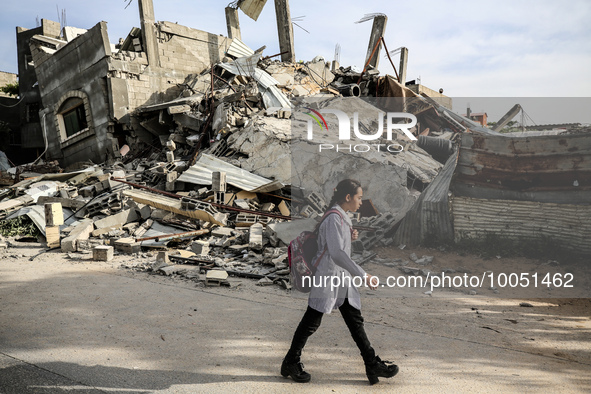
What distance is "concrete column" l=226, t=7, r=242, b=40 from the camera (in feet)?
64.4

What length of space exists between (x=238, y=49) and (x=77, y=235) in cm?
1335

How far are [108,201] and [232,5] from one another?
554 inches

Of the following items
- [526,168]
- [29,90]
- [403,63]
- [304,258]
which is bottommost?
[304,258]

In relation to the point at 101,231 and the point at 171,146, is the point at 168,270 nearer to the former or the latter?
the point at 101,231

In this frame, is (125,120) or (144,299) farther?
(125,120)

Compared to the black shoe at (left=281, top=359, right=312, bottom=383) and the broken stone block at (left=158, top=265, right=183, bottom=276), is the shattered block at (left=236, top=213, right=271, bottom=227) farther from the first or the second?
the black shoe at (left=281, top=359, right=312, bottom=383)

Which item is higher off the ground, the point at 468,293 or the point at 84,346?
the point at 84,346

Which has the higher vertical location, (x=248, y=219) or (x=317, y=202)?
(x=317, y=202)

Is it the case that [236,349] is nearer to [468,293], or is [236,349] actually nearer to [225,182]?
[468,293]

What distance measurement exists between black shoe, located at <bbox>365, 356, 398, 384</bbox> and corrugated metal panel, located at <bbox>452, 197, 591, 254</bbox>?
4953 millimetres

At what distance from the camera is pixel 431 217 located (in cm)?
761

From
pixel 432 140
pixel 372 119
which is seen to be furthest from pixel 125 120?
pixel 432 140

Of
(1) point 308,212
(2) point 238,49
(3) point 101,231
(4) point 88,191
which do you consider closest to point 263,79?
(2) point 238,49

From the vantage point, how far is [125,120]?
15.4 m
